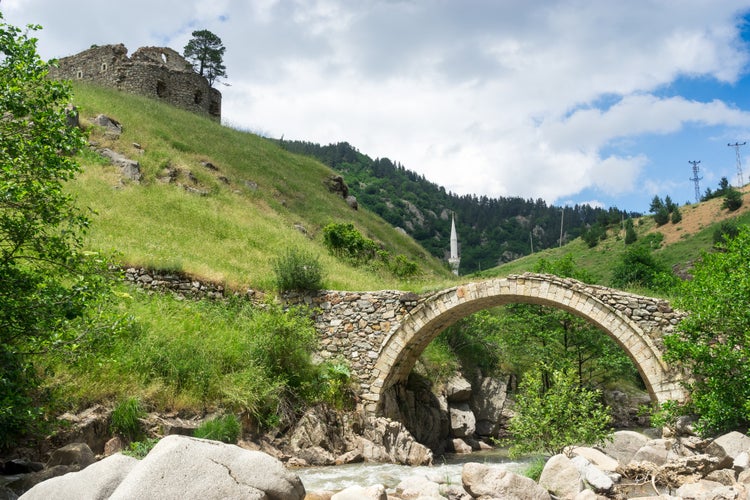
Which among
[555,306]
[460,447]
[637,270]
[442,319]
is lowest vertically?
[460,447]

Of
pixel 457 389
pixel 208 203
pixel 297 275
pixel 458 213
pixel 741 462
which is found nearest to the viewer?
pixel 741 462

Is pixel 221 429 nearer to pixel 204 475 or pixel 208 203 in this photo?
pixel 204 475

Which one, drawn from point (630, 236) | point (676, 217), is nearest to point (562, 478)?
point (630, 236)

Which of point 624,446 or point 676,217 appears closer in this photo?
point 624,446

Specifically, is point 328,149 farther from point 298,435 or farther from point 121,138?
point 298,435

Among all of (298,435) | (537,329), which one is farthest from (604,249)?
(298,435)

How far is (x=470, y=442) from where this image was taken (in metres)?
19.7

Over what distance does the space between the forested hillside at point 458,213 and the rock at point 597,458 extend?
69121 mm

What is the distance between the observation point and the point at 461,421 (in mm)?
19625

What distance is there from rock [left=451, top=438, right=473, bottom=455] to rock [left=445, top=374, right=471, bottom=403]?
1322mm

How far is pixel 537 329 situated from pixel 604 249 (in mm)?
42855

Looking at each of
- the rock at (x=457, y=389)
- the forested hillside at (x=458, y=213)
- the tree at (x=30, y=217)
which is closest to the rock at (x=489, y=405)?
the rock at (x=457, y=389)

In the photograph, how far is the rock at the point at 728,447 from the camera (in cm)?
1007

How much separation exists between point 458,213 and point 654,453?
9463 centimetres
